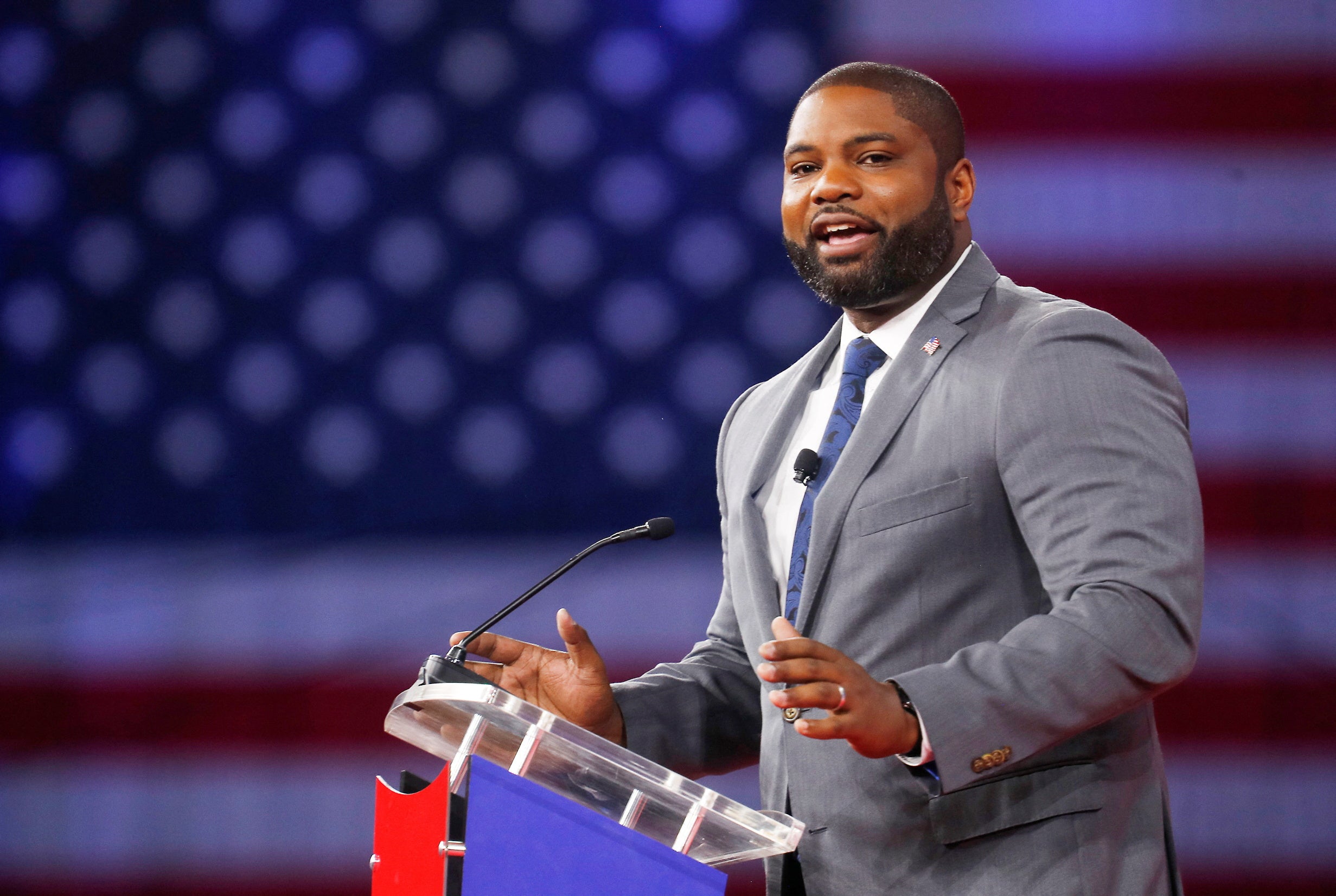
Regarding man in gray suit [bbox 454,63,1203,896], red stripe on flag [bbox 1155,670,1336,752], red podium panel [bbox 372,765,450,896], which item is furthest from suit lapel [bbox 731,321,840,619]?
red stripe on flag [bbox 1155,670,1336,752]

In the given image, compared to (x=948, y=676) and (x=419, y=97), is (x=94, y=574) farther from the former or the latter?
(x=948, y=676)

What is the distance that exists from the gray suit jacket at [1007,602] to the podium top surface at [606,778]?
205 mm

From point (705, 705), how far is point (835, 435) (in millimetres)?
462

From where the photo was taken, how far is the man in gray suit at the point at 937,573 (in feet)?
3.84

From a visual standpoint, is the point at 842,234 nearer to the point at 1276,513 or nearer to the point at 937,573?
the point at 937,573

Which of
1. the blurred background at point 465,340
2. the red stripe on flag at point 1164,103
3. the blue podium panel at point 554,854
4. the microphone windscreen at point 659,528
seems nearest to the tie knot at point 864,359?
the microphone windscreen at point 659,528

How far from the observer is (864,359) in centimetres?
165

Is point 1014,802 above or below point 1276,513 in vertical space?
below

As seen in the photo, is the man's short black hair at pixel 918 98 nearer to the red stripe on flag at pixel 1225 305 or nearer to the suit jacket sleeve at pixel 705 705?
the suit jacket sleeve at pixel 705 705

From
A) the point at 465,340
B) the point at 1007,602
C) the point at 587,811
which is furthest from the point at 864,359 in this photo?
the point at 465,340

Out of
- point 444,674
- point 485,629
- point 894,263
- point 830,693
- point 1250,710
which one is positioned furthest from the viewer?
point 1250,710

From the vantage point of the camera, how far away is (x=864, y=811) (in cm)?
139

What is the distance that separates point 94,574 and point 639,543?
1.37 metres

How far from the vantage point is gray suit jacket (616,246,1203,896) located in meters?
1.18
